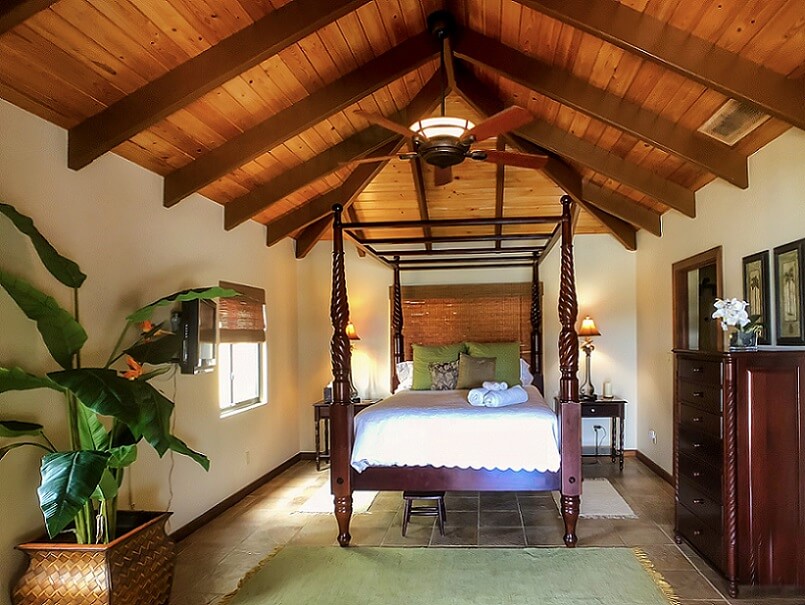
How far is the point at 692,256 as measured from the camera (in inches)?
196

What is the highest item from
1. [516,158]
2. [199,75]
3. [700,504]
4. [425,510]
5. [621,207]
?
[199,75]

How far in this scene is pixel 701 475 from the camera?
11.9ft

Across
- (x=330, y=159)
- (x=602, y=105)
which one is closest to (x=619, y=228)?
(x=602, y=105)

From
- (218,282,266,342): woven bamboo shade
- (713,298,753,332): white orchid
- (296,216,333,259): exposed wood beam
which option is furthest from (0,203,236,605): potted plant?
(296,216,333,259): exposed wood beam

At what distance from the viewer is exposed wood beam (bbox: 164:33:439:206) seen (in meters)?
3.86

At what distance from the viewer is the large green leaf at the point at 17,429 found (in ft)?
7.95

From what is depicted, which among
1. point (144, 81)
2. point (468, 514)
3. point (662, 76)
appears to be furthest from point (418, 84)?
point (468, 514)

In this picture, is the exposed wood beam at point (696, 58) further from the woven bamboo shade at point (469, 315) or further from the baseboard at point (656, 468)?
the woven bamboo shade at point (469, 315)

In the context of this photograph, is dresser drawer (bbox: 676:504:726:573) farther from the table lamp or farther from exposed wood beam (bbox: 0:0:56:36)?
exposed wood beam (bbox: 0:0:56:36)

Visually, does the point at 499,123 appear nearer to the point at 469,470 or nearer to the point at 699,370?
the point at 699,370

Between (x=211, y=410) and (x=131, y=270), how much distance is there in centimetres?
154

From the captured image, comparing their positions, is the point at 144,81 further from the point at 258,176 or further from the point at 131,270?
the point at 258,176

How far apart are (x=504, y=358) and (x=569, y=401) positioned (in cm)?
194

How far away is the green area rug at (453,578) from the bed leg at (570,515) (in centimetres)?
8
